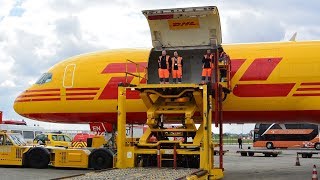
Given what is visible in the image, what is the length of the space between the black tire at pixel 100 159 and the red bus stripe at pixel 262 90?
5999mm

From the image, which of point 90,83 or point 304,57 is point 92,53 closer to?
point 90,83

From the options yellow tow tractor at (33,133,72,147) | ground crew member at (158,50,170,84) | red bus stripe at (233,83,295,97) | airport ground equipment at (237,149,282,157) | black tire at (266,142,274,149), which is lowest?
airport ground equipment at (237,149,282,157)

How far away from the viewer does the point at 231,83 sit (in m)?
18.4

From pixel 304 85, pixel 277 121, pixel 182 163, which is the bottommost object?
pixel 182 163

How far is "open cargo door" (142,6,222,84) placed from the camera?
1627 cm

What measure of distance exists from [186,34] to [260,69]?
10.6 ft

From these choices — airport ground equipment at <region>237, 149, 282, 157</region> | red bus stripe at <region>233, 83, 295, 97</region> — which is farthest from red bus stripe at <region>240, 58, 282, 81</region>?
airport ground equipment at <region>237, 149, 282, 157</region>

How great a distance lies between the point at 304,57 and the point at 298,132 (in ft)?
126

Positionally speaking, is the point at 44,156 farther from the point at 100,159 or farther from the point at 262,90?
the point at 262,90

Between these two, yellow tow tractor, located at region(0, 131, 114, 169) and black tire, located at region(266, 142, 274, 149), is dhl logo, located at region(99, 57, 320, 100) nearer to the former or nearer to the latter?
yellow tow tractor, located at region(0, 131, 114, 169)

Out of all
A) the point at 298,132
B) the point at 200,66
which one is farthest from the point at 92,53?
the point at 298,132

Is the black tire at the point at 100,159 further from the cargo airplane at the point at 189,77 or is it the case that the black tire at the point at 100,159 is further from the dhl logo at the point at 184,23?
the dhl logo at the point at 184,23

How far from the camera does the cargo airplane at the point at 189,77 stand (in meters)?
17.2

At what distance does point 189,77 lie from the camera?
18.5 metres
